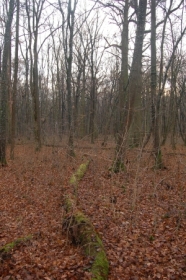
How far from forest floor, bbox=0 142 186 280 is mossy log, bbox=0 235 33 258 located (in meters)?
0.06

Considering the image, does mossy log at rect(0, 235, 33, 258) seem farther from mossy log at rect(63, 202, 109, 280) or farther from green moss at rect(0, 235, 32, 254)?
mossy log at rect(63, 202, 109, 280)

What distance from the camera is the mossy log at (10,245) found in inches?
184

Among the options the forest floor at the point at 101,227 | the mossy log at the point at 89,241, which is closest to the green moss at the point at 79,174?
the forest floor at the point at 101,227

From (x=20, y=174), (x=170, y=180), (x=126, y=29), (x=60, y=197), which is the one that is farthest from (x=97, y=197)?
(x=126, y=29)

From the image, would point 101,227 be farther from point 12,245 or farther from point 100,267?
point 12,245

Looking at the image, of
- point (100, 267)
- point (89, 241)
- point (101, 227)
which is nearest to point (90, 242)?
point (89, 241)

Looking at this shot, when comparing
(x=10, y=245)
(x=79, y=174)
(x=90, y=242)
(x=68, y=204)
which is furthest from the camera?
(x=79, y=174)

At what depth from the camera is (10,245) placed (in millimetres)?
4906

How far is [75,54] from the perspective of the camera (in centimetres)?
2316

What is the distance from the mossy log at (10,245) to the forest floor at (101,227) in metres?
0.06

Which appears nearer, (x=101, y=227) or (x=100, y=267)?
(x=100, y=267)

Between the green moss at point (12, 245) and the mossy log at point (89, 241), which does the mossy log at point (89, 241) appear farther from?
the green moss at point (12, 245)

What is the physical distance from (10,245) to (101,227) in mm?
1942

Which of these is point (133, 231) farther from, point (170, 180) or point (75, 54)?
point (75, 54)
